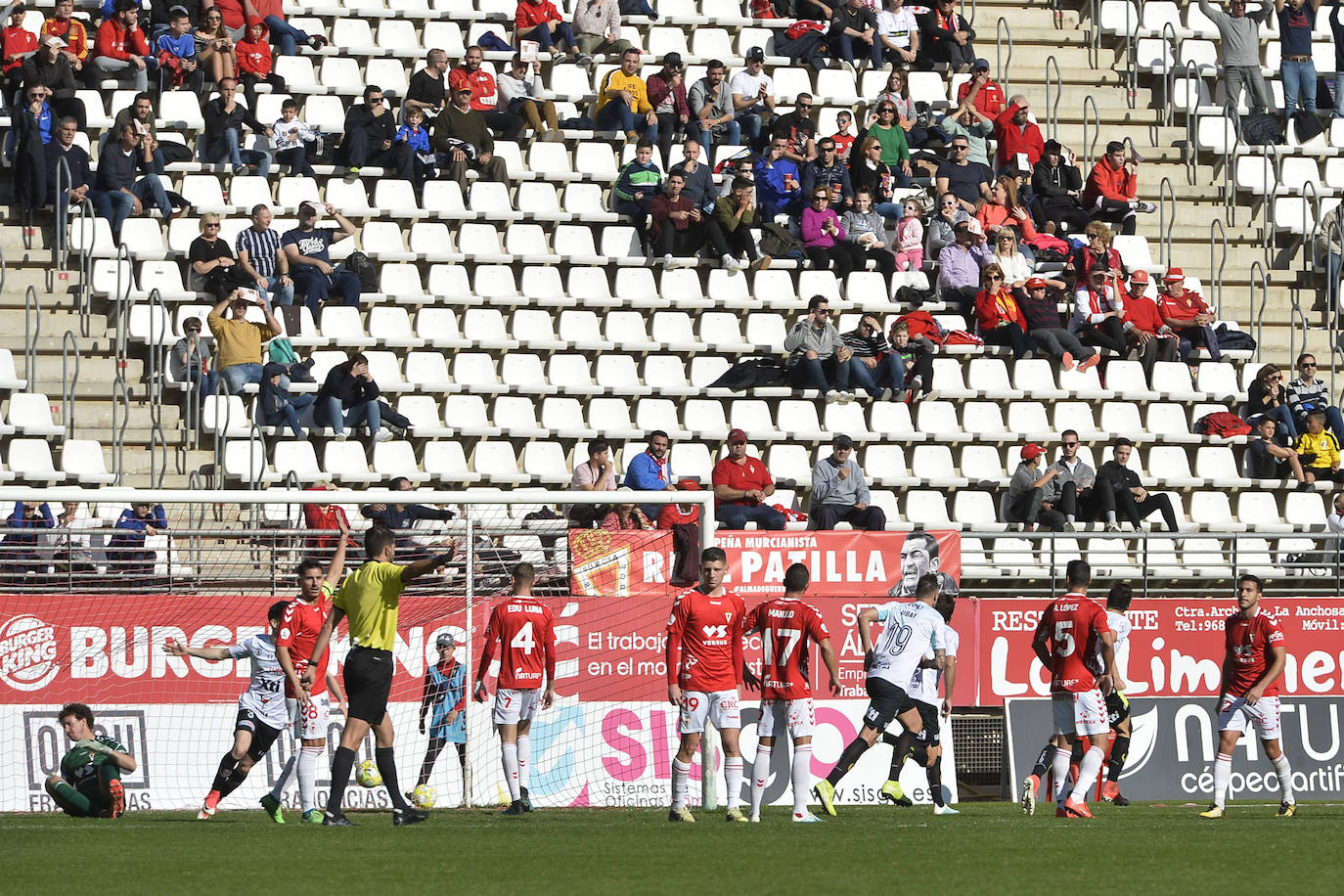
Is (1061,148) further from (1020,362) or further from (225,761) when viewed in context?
(225,761)

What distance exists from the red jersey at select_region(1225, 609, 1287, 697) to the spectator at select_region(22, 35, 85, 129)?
46.4ft

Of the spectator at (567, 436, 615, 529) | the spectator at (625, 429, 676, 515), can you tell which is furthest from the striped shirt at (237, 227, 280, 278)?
the spectator at (625, 429, 676, 515)

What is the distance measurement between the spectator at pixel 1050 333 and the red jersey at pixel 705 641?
10272 millimetres

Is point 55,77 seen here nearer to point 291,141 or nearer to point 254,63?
point 254,63

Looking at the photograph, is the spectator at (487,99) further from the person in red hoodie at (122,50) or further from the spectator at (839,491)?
the spectator at (839,491)

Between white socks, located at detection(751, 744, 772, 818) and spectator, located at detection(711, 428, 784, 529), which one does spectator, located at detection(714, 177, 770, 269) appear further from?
white socks, located at detection(751, 744, 772, 818)

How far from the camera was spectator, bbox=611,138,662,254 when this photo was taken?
2517 cm

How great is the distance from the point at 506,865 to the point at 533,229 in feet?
45.8

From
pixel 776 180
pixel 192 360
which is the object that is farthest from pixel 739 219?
pixel 192 360

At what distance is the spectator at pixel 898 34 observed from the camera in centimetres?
2839

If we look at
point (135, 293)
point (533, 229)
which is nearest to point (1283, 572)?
point (533, 229)

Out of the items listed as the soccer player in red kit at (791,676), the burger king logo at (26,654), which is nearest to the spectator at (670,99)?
the burger king logo at (26,654)

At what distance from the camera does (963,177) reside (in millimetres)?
26562

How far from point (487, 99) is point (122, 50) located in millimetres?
4362
